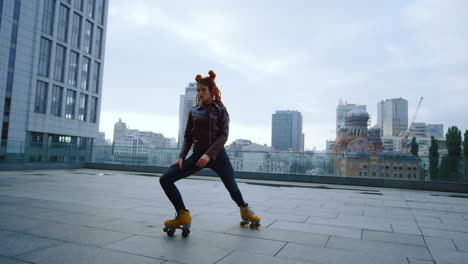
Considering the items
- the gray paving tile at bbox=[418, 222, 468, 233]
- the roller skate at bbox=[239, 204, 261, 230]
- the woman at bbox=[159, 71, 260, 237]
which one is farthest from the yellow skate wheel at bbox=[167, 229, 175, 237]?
the gray paving tile at bbox=[418, 222, 468, 233]

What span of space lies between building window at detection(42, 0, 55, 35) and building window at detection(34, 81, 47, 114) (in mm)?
5845

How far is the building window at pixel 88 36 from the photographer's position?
131ft

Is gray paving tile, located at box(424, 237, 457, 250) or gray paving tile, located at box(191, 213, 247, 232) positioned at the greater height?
gray paving tile, located at box(424, 237, 457, 250)

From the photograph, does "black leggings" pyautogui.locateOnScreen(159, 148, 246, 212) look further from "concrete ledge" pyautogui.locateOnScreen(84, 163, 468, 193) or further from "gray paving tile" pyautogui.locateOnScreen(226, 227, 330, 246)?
"concrete ledge" pyautogui.locateOnScreen(84, 163, 468, 193)

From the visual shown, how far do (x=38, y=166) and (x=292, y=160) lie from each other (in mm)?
13048

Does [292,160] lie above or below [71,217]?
above

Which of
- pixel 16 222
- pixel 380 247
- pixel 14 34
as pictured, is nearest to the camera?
pixel 380 247

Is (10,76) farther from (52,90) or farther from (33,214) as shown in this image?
(33,214)

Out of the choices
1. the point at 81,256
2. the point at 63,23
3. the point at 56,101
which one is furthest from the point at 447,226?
the point at 63,23

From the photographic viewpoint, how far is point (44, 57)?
3519cm

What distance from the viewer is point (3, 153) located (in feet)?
51.6

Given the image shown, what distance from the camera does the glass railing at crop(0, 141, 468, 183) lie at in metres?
12.8

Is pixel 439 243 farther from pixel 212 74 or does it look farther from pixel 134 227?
pixel 134 227

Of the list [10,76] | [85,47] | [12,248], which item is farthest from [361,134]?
[12,248]
